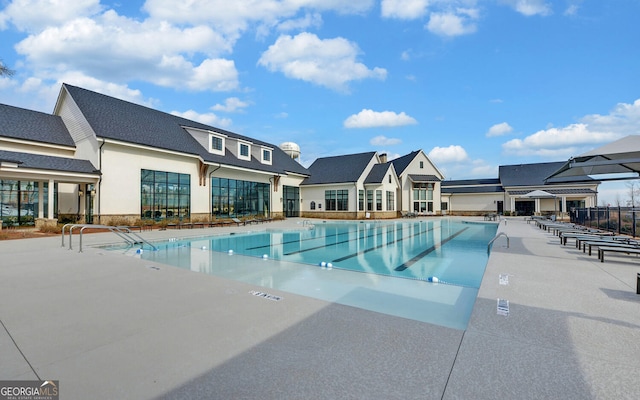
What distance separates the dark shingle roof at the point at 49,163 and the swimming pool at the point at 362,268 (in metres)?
7.93

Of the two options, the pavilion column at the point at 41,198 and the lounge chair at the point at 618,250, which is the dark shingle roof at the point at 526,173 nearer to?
the lounge chair at the point at 618,250

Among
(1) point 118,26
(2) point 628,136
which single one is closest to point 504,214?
(2) point 628,136

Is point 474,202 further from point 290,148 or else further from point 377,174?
point 290,148

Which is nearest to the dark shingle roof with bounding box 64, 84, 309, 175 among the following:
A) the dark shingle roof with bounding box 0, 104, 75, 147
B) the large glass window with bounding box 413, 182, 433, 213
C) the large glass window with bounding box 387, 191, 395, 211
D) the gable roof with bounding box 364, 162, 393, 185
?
the dark shingle roof with bounding box 0, 104, 75, 147

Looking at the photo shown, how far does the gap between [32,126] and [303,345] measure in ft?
77.3

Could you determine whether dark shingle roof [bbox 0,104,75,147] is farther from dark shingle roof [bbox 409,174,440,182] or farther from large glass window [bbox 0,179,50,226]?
dark shingle roof [bbox 409,174,440,182]

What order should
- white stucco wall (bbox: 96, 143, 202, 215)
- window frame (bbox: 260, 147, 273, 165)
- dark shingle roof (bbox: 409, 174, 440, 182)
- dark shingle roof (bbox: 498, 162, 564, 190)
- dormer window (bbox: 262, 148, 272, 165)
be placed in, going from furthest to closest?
dark shingle roof (bbox: 498, 162, 564, 190) < dark shingle roof (bbox: 409, 174, 440, 182) < dormer window (bbox: 262, 148, 272, 165) < window frame (bbox: 260, 147, 273, 165) < white stucco wall (bbox: 96, 143, 202, 215)

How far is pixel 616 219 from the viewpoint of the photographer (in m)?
14.5

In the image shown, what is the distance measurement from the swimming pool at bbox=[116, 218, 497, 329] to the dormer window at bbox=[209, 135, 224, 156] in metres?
11.8

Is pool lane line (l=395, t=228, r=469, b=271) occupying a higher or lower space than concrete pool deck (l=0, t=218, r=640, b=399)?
lower

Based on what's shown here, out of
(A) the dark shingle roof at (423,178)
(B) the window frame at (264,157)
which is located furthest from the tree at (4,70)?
(A) the dark shingle roof at (423,178)

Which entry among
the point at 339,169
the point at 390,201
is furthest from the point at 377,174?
the point at 339,169

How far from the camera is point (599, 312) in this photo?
13.4 feet

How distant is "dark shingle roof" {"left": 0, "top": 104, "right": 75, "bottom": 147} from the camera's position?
56.0 feet
